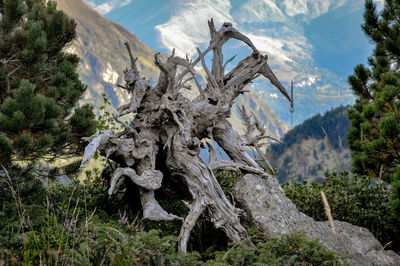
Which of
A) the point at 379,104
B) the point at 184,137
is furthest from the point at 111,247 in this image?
the point at 379,104

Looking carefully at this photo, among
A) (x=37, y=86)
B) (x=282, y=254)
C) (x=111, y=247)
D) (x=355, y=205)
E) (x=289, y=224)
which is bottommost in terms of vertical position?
(x=111, y=247)

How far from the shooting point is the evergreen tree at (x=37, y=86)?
676 centimetres

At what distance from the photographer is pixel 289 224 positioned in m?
6.30

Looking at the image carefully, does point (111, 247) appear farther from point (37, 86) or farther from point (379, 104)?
point (379, 104)

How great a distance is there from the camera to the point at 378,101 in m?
7.69

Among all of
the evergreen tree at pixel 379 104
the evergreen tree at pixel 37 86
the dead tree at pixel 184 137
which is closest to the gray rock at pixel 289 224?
the dead tree at pixel 184 137

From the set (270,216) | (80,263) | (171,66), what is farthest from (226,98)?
(80,263)

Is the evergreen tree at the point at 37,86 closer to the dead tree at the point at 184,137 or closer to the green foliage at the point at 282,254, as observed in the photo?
the dead tree at the point at 184,137

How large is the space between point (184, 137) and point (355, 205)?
4508mm

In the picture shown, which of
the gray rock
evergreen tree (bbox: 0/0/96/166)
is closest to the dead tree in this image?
the gray rock

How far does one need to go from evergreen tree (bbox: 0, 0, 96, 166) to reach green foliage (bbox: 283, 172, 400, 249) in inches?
228

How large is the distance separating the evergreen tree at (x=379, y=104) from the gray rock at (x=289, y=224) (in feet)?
2.96

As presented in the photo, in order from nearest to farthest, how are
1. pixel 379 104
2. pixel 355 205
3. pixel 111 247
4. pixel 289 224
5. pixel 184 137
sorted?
pixel 111 247 < pixel 289 224 < pixel 184 137 < pixel 379 104 < pixel 355 205

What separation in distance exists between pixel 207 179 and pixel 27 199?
398 centimetres
